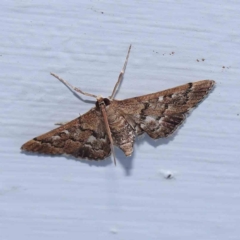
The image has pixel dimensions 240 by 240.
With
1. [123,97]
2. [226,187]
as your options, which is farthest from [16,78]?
[226,187]

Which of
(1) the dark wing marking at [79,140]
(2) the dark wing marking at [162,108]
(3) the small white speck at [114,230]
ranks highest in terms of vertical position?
(2) the dark wing marking at [162,108]

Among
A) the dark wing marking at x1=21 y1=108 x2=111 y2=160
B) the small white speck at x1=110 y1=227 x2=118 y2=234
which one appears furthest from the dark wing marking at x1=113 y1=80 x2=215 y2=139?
the small white speck at x1=110 y1=227 x2=118 y2=234

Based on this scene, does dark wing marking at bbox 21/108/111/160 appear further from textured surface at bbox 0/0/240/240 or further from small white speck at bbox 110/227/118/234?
small white speck at bbox 110/227/118/234

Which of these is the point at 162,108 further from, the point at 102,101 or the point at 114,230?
the point at 114,230

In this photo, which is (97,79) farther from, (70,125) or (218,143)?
(218,143)

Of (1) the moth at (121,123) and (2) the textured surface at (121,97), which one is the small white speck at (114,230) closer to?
(2) the textured surface at (121,97)

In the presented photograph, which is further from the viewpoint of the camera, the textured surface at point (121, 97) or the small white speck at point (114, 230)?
the small white speck at point (114, 230)

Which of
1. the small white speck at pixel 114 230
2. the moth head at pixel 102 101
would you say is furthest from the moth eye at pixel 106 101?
the small white speck at pixel 114 230
